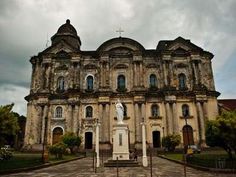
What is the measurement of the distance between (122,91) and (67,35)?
627 inches

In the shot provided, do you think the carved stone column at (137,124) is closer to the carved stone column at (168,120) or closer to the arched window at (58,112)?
the carved stone column at (168,120)

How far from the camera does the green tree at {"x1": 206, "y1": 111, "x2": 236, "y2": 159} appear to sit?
49.5 feet

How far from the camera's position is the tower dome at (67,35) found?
4309cm

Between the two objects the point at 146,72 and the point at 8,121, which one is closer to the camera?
the point at 8,121

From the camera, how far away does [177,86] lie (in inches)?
1382

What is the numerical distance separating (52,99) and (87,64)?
717cm

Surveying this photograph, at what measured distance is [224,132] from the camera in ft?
51.0

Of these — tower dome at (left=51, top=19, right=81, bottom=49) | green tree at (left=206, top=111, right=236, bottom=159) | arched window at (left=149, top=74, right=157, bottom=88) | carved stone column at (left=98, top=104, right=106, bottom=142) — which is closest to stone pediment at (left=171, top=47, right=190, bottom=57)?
arched window at (left=149, top=74, right=157, bottom=88)

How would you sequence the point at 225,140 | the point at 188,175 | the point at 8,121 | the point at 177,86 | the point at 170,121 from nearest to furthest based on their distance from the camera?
the point at 188,175, the point at 8,121, the point at 225,140, the point at 170,121, the point at 177,86

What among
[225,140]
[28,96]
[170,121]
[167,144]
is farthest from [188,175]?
[28,96]

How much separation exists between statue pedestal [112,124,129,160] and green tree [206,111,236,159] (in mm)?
5680

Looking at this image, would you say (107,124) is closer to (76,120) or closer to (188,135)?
(76,120)

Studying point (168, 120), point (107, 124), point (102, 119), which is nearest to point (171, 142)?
point (168, 120)

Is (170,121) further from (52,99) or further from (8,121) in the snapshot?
(8,121)
